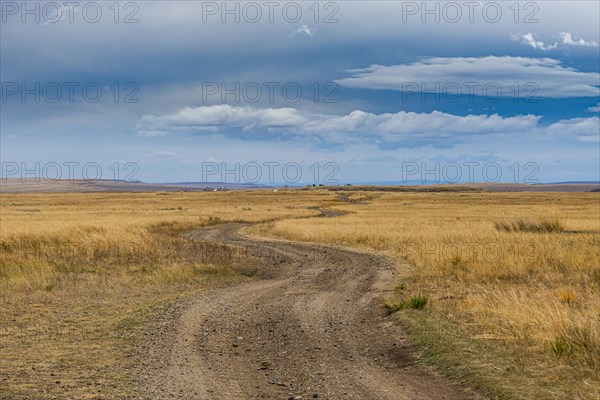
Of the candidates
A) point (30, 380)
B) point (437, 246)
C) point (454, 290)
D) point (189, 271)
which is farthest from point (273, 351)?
point (437, 246)

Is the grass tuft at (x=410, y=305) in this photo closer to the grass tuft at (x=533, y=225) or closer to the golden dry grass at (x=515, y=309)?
the golden dry grass at (x=515, y=309)

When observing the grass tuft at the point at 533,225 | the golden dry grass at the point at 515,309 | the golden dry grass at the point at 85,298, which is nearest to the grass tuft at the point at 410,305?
the golden dry grass at the point at 515,309

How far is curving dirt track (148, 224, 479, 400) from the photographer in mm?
8383

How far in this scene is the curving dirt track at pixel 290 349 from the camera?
838cm

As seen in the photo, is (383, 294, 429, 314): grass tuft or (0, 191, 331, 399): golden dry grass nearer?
(0, 191, 331, 399): golden dry grass

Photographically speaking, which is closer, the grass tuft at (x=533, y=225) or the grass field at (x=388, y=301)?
the grass field at (x=388, y=301)

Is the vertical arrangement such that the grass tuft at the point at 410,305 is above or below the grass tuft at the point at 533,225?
above

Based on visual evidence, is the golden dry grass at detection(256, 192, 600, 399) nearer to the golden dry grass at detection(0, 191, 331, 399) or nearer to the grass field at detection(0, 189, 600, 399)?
the grass field at detection(0, 189, 600, 399)

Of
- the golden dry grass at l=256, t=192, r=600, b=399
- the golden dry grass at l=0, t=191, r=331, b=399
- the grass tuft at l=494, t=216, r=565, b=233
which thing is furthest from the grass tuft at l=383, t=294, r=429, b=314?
the grass tuft at l=494, t=216, r=565, b=233

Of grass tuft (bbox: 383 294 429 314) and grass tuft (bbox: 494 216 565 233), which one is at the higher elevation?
grass tuft (bbox: 383 294 429 314)

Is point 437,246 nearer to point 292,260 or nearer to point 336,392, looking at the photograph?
point 292,260

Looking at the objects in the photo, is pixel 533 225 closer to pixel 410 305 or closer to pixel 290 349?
pixel 410 305

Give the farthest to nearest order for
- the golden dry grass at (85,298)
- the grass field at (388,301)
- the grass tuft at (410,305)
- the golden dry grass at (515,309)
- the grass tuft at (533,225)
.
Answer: the grass tuft at (533,225)
the grass tuft at (410,305)
the golden dry grass at (85,298)
the grass field at (388,301)
the golden dry grass at (515,309)

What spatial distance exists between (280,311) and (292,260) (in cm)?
1246
